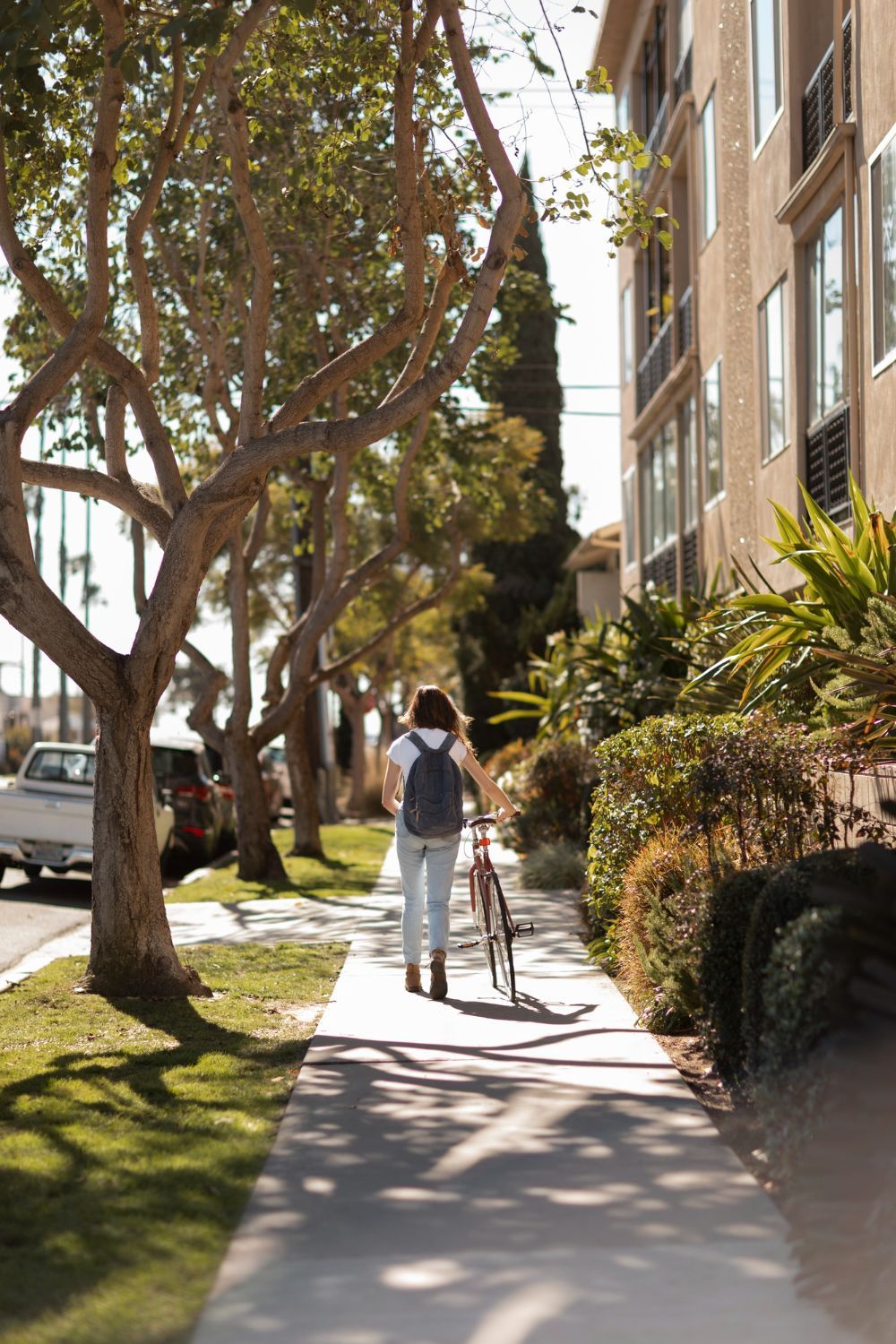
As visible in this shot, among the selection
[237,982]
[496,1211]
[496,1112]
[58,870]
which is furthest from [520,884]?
[496,1211]

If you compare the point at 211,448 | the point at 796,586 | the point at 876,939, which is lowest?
the point at 876,939

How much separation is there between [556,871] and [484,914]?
6.61m

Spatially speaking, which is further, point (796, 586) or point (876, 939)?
point (796, 586)

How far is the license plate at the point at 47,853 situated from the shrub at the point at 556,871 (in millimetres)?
5019

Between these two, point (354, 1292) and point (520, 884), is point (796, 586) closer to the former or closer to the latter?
point (520, 884)

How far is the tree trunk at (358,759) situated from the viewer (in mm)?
40531

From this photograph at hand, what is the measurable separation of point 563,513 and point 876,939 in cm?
4120

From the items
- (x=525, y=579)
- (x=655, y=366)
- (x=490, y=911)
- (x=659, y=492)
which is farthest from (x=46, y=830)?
(x=525, y=579)

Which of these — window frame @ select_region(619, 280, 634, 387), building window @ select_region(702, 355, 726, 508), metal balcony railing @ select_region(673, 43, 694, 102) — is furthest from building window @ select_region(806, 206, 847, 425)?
window frame @ select_region(619, 280, 634, 387)

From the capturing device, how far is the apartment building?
12.7 meters

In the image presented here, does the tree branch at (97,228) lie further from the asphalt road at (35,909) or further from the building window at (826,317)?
the building window at (826,317)

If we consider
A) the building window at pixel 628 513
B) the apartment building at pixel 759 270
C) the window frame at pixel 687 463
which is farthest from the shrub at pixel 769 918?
the building window at pixel 628 513

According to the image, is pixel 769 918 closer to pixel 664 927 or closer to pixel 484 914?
pixel 664 927

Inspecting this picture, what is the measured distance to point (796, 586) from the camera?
1546 centimetres
